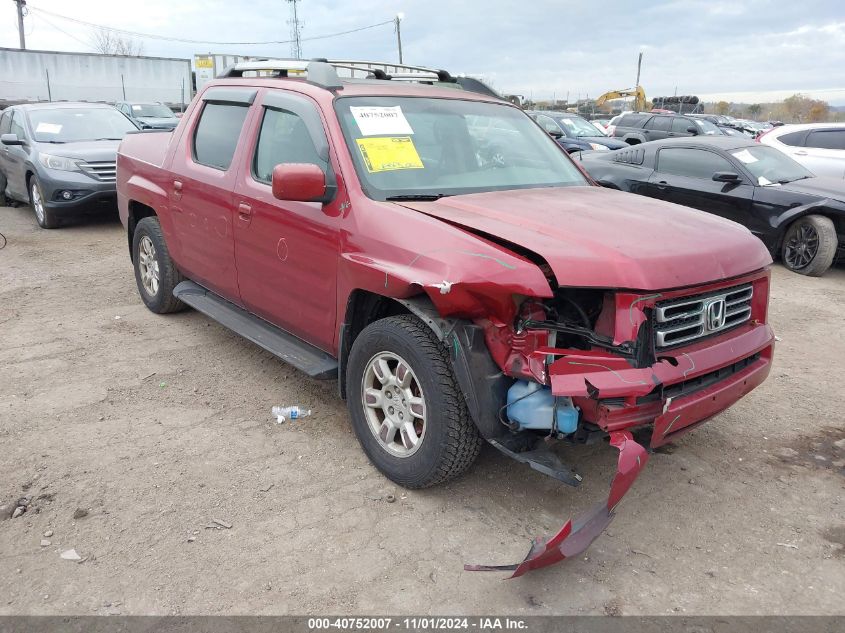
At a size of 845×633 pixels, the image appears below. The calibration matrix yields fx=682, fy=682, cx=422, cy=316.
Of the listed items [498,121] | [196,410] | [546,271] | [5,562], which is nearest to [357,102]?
[498,121]

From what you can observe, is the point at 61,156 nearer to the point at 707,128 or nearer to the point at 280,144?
the point at 280,144

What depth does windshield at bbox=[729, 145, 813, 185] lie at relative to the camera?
820cm

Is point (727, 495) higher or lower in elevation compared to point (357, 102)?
lower

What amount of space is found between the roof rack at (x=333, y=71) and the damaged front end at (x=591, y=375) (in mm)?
1958

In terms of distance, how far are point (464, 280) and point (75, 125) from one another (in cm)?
961

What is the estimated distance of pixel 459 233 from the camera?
2.95 m

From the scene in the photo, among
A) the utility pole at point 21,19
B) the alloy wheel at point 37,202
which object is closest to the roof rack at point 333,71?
the alloy wheel at point 37,202

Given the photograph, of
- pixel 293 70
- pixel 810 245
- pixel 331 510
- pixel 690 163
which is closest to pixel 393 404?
pixel 331 510

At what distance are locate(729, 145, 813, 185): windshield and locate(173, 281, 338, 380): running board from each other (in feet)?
21.1

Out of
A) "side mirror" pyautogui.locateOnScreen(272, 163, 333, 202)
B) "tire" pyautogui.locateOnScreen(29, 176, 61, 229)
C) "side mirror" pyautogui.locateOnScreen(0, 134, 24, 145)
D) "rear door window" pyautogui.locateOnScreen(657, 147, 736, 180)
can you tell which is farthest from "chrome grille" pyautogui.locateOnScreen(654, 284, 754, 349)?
"side mirror" pyautogui.locateOnScreen(0, 134, 24, 145)

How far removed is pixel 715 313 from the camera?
3.02 m

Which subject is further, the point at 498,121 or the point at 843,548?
the point at 498,121

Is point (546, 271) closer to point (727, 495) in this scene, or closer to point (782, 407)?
point (727, 495)

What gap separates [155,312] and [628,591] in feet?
15.1
